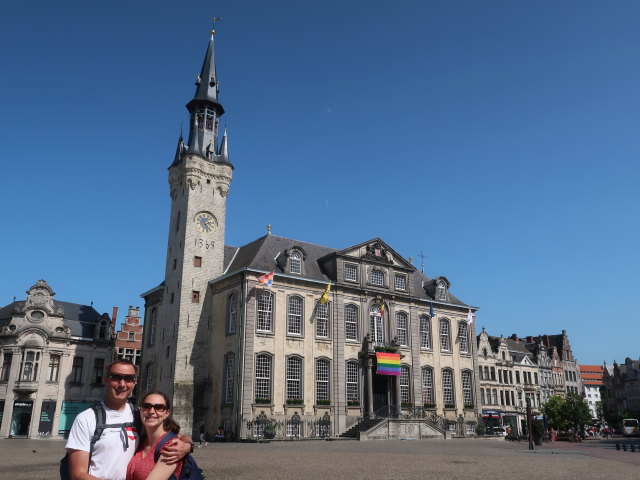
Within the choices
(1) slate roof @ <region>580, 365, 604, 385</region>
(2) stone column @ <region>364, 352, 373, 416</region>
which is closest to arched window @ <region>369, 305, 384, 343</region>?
(2) stone column @ <region>364, 352, 373, 416</region>

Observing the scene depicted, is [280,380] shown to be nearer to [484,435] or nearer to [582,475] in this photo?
[484,435]

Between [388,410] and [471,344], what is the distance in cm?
1274

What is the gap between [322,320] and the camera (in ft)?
131

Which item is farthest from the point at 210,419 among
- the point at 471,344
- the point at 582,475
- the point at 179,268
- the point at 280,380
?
the point at 582,475

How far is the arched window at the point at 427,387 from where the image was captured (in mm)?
43719

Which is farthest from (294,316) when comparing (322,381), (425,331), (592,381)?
(592,381)

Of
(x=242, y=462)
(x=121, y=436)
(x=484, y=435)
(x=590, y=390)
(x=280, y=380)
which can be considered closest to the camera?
(x=121, y=436)

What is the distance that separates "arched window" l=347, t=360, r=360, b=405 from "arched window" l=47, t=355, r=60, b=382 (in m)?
23.2

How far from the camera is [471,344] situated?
4800 centimetres

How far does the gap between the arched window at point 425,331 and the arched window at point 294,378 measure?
11962 millimetres

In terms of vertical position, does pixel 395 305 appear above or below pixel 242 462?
above

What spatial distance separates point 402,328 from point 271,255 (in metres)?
12.2

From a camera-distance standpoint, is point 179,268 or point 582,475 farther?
point 179,268

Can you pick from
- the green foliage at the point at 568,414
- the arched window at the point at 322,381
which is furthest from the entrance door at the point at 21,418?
the green foliage at the point at 568,414
